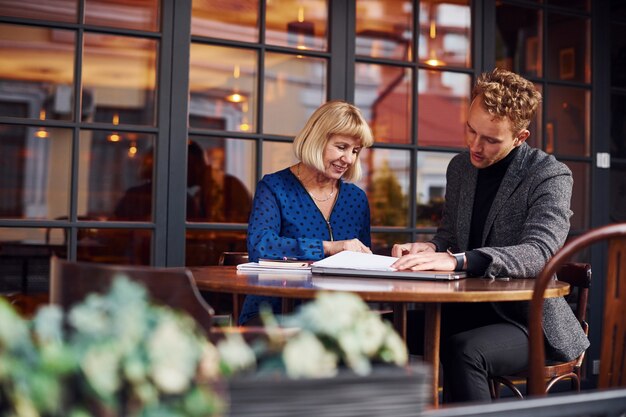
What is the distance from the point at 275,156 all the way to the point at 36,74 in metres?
3.57

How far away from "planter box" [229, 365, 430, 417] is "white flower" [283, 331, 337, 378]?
0.7 inches

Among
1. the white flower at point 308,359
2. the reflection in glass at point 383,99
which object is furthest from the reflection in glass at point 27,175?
the white flower at point 308,359

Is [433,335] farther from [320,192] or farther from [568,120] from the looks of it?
[568,120]

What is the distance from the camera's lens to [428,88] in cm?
867

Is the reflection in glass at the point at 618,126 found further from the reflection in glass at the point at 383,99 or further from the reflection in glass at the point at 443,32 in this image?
the reflection in glass at the point at 383,99

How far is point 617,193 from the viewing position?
4738 mm

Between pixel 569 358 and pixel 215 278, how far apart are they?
1110 millimetres

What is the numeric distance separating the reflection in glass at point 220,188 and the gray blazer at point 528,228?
2.55 meters

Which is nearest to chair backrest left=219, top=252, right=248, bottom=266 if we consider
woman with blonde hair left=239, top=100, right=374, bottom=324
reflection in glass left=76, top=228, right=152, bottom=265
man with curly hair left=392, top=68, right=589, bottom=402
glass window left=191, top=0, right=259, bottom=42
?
woman with blonde hair left=239, top=100, right=374, bottom=324

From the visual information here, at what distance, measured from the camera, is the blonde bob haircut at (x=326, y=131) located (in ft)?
9.32

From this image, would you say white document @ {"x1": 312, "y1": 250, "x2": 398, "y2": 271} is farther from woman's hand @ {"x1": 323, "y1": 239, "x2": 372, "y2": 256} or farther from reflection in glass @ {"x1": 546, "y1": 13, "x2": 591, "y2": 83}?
reflection in glass @ {"x1": 546, "y1": 13, "x2": 591, "y2": 83}

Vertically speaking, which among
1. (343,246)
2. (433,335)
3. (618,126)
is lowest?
(433,335)

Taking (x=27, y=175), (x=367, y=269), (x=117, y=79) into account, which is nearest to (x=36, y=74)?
(x=117, y=79)

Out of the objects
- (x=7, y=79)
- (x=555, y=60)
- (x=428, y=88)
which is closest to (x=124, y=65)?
(x=7, y=79)
